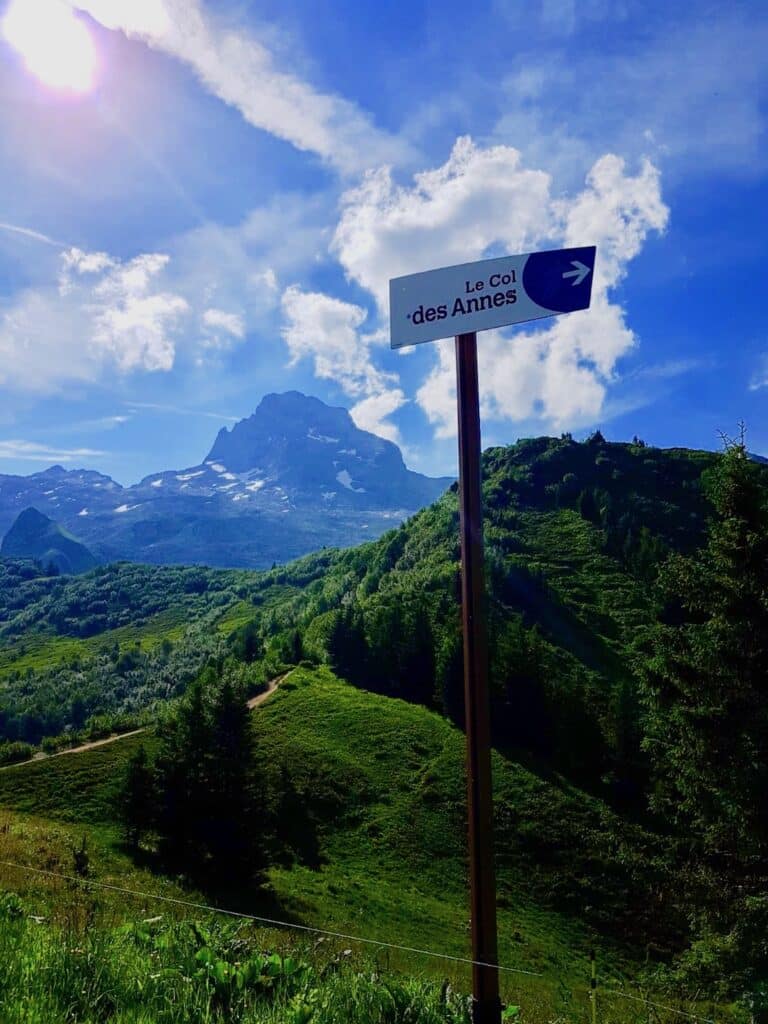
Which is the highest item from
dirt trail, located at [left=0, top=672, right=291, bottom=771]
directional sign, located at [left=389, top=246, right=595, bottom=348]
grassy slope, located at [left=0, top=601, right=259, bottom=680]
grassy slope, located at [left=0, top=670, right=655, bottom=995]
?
directional sign, located at [left=389, top=246, right=595, bottom=348]

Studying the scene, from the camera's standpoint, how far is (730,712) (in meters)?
16.1

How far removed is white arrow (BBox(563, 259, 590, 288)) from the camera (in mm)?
3598

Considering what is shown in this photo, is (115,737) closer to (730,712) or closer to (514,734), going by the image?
(514,734)

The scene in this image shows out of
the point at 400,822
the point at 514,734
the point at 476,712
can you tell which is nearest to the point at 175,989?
the point at 476,712

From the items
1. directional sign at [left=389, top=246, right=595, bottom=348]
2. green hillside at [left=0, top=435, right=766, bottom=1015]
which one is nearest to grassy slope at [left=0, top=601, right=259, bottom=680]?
green hillside at [left=0, top=435, right=766, bottom=1015]

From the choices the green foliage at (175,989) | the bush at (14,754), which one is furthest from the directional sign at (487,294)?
the bush at (14,754)

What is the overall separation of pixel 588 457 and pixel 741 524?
126977 millimetres

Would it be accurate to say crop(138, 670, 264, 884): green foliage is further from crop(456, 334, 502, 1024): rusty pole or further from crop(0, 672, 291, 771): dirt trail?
crop(456, 334, 502, 1024): rusty pole

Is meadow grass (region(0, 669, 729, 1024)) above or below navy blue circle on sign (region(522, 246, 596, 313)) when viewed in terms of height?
below

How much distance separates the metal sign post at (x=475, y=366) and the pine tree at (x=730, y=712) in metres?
14.7

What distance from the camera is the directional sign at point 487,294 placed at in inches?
142

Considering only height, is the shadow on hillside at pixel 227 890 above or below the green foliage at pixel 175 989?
below

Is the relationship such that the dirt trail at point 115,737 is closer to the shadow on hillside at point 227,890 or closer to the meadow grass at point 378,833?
the meadow grass at point 378,833

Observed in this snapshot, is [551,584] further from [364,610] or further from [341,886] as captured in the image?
[341,886]
